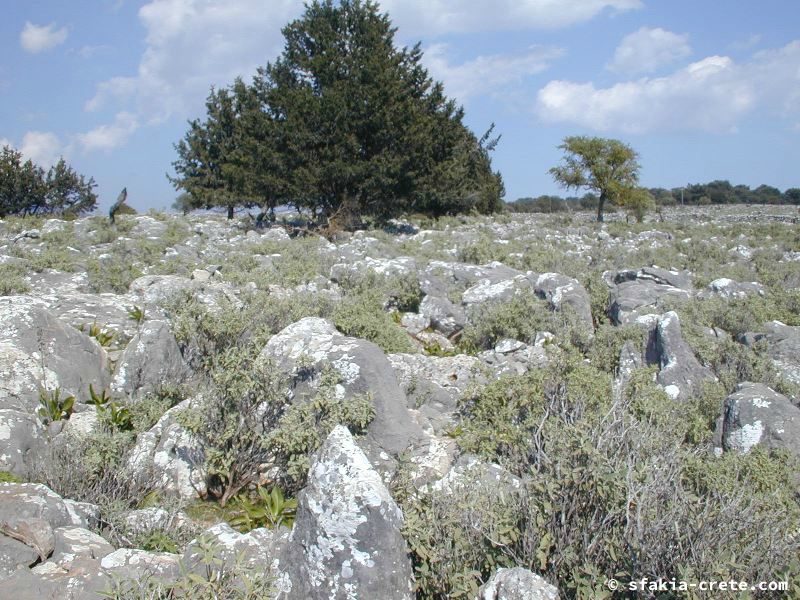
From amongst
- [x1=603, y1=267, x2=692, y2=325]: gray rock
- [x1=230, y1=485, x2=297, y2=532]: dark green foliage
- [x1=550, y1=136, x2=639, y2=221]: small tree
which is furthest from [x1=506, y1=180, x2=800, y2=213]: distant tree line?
[x1=230, y1=485, x2=297, y2=532]: dark green foliage

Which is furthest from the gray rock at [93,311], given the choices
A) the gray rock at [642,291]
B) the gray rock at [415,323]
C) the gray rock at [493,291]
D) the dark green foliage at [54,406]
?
the gray rock at [642,291]

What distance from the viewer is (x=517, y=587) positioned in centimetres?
298

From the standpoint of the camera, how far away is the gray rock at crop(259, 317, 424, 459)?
191 inches

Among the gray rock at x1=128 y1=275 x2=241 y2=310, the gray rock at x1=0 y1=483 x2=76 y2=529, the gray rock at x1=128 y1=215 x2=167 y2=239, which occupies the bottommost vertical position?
the gray rock at x1=0 y1=483 x2=76 y2=529

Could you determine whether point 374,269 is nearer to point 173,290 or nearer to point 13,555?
point 173,290

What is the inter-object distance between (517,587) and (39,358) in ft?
14.8

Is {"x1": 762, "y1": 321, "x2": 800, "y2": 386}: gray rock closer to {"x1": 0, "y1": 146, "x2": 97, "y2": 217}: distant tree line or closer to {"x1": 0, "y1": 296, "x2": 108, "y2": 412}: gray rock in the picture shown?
{"x1": 0, "y1": 296, "x2": 108, "y2": 412}: gray rock

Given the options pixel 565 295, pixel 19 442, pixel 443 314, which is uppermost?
pixel 565 295

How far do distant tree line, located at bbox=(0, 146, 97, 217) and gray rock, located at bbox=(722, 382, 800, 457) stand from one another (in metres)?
27.1

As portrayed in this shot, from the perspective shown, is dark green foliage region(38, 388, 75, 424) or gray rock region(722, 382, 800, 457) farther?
dark green foliage region(38, 388, 75, 424)

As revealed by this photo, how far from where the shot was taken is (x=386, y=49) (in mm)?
24031

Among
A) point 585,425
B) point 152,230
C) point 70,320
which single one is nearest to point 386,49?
point 152,230

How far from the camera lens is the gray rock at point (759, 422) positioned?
504cm

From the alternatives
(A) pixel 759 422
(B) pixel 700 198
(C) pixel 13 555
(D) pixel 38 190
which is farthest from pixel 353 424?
(B) pixel 700 198
